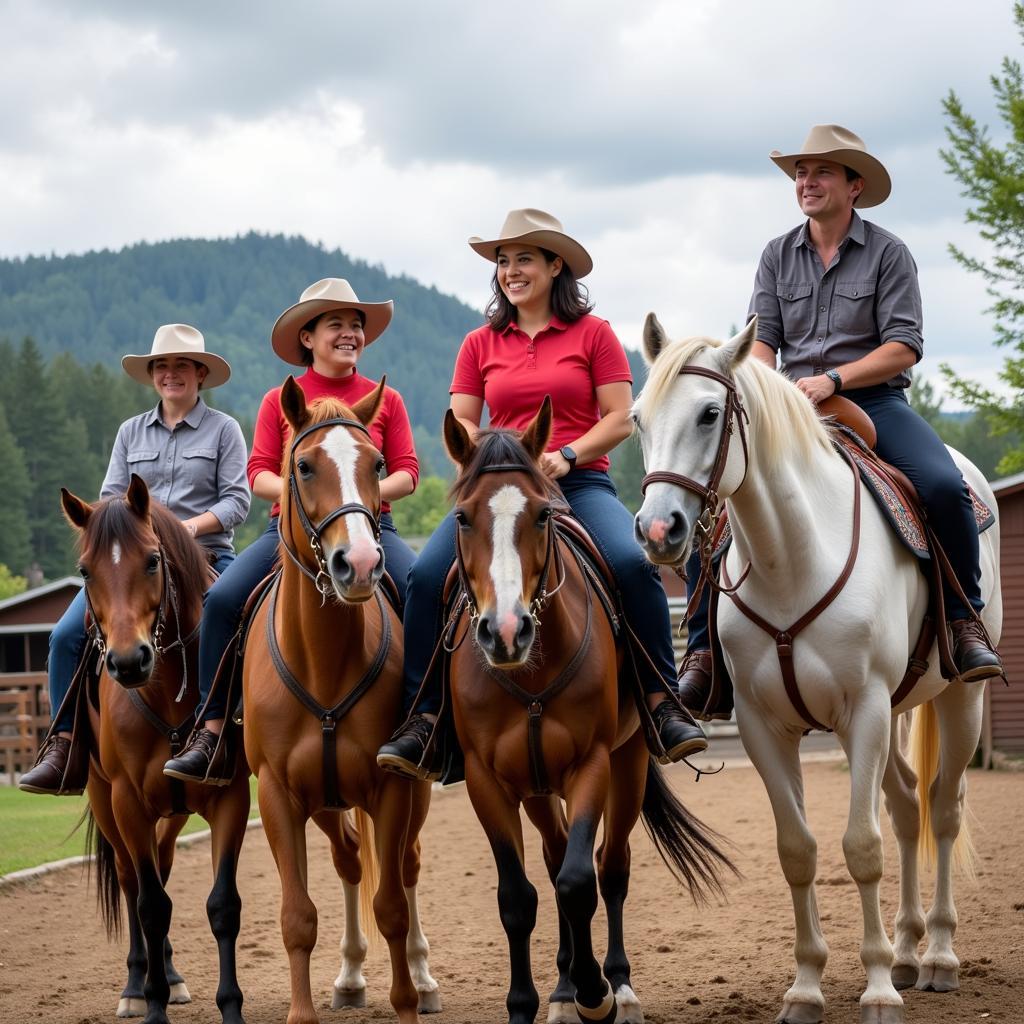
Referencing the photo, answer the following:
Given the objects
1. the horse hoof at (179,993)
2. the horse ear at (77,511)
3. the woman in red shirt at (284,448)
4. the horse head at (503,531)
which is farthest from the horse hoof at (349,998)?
the horse head at (503,531)

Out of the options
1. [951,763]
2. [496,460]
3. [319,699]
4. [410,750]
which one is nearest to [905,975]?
[951,763]

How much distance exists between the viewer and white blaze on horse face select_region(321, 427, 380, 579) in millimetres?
5500

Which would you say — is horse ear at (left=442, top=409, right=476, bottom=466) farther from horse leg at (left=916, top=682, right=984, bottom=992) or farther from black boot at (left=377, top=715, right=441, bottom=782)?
horse leg at (left=916, top=682, right=984, bottom=992)

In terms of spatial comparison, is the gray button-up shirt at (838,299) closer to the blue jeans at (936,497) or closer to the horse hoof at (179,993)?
the blue jeans at (936,497)

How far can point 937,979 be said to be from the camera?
23.4 ft

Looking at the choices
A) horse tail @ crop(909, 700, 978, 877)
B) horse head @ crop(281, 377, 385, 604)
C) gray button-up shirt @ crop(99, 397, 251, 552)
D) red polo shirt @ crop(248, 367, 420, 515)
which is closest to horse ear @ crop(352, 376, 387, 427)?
horse head @ crop(281, 377, 385, 604)

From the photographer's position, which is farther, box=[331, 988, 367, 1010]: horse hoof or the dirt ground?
box=[331, 988, 367, 1010]: horse hoof

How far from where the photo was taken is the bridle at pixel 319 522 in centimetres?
569

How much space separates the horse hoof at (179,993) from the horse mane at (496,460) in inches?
145

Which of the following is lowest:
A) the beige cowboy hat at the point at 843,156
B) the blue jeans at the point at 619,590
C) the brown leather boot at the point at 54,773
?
the brown leather boot at the point at 54,773

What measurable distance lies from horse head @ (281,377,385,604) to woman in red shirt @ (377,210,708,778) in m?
0.66

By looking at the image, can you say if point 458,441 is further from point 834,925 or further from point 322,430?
point 834,925

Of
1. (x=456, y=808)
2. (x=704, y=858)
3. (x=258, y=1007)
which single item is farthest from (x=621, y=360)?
(x=456, y=808)

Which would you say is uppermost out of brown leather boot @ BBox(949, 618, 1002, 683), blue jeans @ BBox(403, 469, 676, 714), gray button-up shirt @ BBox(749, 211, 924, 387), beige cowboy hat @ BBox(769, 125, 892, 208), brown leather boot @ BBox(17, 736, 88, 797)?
beige cowboy hat @ BBox(769, 125, 892, 208)
